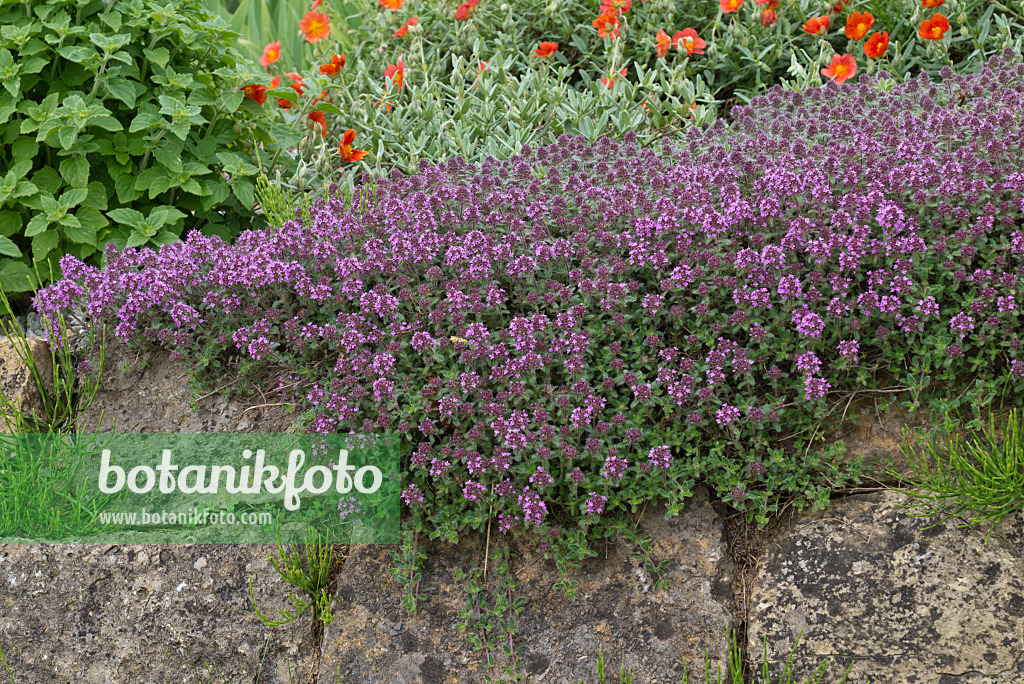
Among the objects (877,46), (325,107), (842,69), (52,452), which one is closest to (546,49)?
(325,107)

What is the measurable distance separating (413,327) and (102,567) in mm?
1258

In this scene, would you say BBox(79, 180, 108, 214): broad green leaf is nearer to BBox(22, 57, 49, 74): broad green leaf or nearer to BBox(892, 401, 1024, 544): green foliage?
BBox(22, 57, 49, 74): broad green leaf

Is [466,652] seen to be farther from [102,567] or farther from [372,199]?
[372,199]

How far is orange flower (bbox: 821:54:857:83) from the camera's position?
418cm

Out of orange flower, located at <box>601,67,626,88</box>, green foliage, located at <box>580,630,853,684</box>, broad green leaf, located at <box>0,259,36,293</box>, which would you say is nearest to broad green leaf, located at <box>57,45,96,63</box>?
broad green leaf, located at <box>0,259,36,293</box>

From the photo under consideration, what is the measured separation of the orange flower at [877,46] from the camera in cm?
429

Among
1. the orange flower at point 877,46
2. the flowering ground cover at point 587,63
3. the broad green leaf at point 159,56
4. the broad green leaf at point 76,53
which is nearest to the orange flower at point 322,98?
the flowering ground cover at point 587,63

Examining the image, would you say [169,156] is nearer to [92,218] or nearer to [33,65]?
[92,218]

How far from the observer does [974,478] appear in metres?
2.27

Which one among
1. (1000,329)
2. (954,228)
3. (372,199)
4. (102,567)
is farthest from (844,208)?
(102,567)

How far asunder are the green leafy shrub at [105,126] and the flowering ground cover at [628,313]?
24.4 inches

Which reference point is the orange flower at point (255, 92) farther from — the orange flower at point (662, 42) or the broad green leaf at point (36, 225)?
the orange flower at point (662, 42)

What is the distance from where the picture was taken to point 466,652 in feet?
8.04

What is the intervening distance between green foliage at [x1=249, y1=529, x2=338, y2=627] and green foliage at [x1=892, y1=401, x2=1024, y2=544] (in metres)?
1.73
